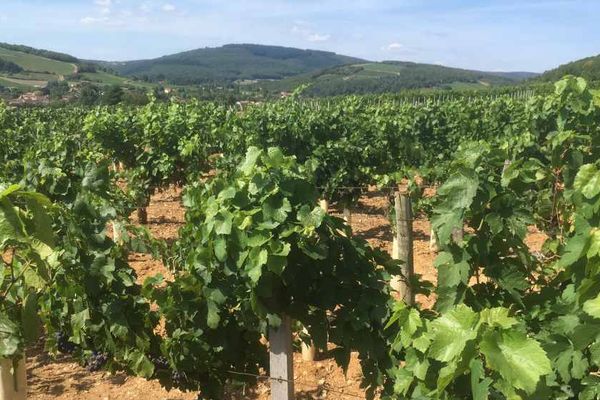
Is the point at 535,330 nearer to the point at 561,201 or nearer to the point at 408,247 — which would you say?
the point at 408,247

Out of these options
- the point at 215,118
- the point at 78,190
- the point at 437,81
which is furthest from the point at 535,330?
the point at 437,81

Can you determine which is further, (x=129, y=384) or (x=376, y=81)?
(x=376, y=81)

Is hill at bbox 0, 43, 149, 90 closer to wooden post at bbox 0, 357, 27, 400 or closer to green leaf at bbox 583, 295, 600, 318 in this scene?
wooden post at bbox 0, 357, 27, 400

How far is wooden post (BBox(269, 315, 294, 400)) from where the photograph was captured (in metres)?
2.76

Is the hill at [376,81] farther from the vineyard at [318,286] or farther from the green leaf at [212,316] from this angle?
the green leaf at [212,316]

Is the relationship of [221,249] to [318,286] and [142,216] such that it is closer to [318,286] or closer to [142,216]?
[318,286]

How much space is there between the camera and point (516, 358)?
1483 mm

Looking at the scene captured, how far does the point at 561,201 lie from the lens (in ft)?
13.8

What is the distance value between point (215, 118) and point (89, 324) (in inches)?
328

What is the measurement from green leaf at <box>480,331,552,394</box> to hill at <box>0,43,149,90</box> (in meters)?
82.5

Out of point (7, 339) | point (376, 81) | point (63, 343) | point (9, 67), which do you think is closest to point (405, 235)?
point (63, 343)

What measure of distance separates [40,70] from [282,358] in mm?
111835

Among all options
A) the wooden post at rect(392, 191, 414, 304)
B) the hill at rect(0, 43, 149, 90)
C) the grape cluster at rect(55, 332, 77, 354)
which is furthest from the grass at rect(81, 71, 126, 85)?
the wooden post at rect(392, 191, 414, 304)

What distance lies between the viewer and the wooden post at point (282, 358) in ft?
9.05
